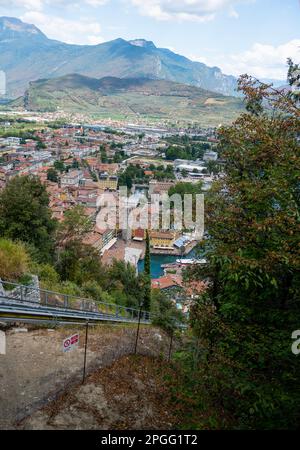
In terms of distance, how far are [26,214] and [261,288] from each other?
9835 mm

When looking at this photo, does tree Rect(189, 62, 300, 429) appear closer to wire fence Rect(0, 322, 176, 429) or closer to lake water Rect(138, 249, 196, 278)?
wire fence Rect(0, 322, 176, 429)

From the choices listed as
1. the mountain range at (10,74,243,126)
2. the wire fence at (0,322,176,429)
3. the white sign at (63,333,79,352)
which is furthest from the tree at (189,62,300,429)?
the mountain range at (10,74,243,126)

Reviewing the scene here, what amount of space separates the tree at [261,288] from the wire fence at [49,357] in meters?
1.75

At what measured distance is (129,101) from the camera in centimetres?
16412

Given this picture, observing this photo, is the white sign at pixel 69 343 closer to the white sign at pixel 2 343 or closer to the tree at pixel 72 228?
the white sign at pixel 2 343

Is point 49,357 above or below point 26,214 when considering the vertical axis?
below

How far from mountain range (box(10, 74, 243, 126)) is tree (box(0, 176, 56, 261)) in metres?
116

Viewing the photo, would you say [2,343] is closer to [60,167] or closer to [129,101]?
[60,167]

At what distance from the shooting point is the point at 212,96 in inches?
6309

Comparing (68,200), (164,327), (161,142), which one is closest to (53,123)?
(161,142)

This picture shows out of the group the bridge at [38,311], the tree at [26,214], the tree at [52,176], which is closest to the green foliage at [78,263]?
the tree at [26,214]

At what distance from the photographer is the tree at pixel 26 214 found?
1224 cm

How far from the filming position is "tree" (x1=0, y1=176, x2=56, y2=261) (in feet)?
40.2

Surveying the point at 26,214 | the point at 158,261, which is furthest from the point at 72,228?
the point at 158,261
